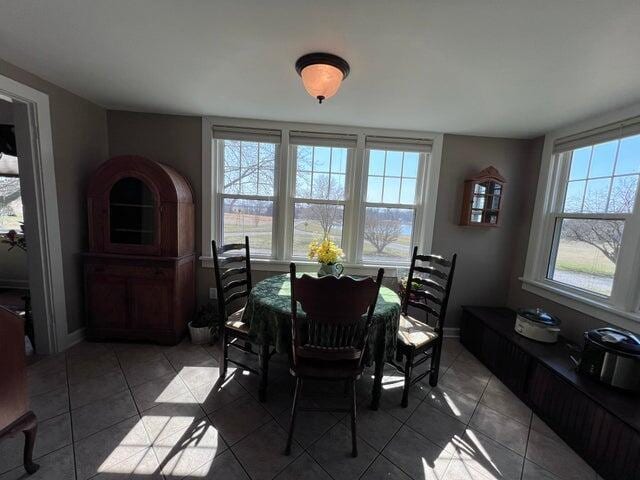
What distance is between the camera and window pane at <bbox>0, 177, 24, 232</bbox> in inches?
142

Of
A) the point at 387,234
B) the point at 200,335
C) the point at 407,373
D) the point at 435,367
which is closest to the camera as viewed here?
the point at 407,373

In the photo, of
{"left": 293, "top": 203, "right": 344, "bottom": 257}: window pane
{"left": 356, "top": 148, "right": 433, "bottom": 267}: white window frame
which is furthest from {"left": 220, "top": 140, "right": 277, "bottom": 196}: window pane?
{"left": 356, "top": 148, "right": 433, "bottom": 267}: white window frame

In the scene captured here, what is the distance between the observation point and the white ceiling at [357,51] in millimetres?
1158

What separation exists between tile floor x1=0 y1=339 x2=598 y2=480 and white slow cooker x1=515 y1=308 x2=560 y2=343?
50 cm

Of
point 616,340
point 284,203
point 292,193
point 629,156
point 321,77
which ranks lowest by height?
point 616,340

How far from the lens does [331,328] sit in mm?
1456

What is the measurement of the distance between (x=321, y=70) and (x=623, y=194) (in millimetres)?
2446

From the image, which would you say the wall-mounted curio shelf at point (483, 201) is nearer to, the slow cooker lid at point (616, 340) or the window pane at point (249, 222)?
the slow cooker lid at point (616, 340)

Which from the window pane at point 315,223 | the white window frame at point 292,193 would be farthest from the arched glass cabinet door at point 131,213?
the window pane at point 315,223

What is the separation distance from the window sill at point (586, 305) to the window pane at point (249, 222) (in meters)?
2.74

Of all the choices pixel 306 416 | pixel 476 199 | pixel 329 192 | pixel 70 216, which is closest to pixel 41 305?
pixel 70 216

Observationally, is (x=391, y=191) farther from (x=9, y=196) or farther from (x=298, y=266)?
(x=9, y=196)

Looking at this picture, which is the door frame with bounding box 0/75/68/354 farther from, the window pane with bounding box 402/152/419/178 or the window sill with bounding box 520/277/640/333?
the window sill with bounding box 520/277/640/333

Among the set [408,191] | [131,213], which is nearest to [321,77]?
[408,191]
